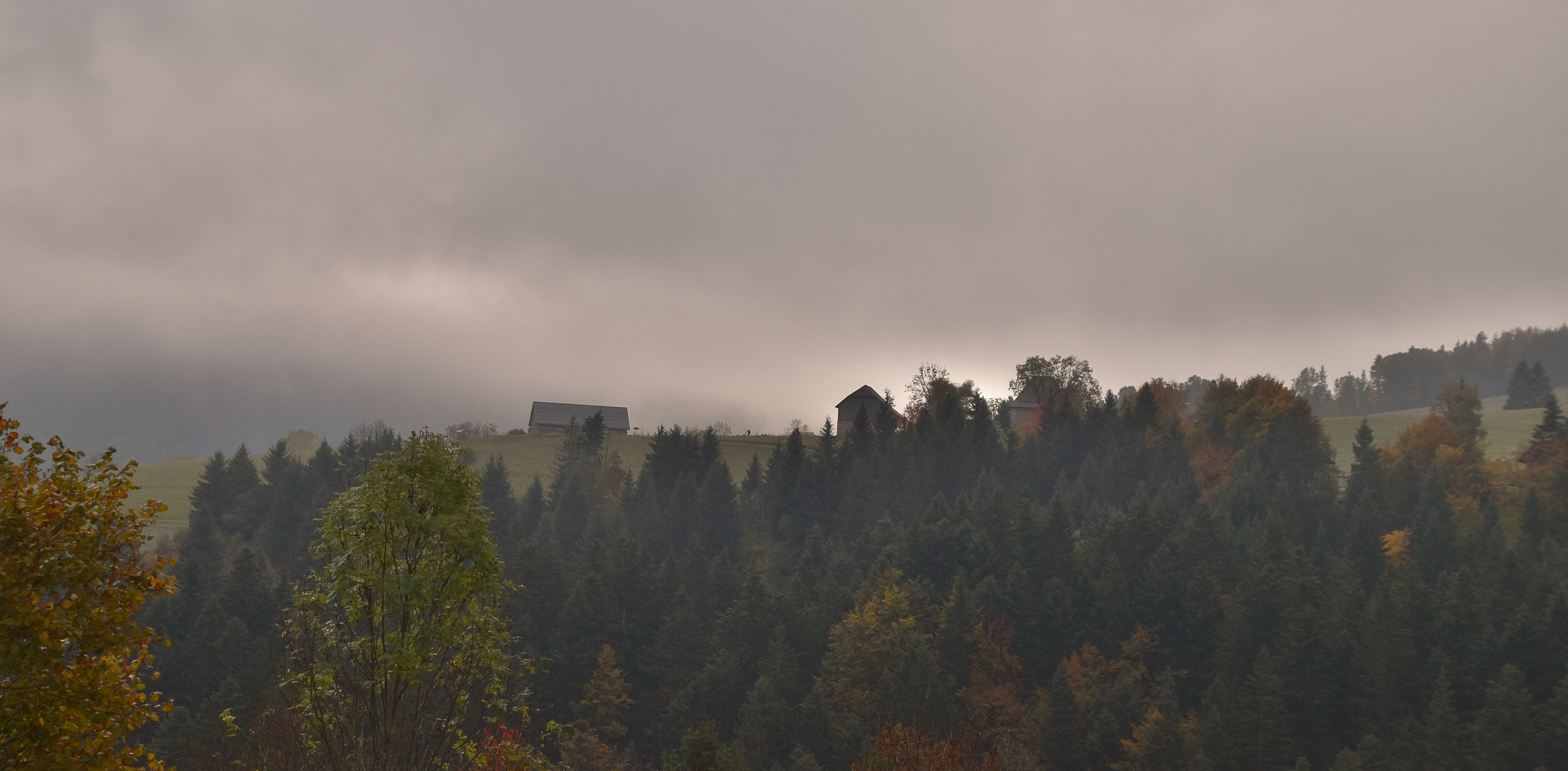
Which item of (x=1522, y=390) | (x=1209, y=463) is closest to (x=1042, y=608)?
(x=1209, y=463)

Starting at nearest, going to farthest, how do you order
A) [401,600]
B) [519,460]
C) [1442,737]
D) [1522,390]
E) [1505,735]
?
[401,600] < [1505,735] < [1442,737] < [519,460] < [1522,390]

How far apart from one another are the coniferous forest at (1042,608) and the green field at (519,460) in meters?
14.8

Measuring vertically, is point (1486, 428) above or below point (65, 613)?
above

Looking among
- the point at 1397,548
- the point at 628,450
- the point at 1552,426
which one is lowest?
the point at 1397,548

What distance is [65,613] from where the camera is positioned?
1221 cm

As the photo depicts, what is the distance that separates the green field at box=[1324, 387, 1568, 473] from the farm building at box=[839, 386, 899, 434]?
75.2m

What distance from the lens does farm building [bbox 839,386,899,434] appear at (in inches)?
7057

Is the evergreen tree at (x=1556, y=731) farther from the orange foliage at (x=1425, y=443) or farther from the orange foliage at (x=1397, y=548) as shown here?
the orange foliage at (x=1425, y=443)

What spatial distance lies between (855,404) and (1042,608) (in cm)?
9237

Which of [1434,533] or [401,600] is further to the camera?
[1434,533]

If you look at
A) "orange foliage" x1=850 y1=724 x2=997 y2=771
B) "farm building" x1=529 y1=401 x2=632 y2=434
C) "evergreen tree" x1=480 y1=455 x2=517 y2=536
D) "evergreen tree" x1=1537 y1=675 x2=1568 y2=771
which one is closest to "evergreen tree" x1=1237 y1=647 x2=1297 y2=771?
"evergreen tree" x1=1537 y1=675 x2=1568 y2=771

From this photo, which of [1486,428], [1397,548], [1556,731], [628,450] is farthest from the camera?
[628,450]

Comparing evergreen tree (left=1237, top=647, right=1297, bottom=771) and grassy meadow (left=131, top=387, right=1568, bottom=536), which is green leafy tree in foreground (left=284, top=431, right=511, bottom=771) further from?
grassy meadow (left=131, top=387, right=1568, bottom=536)

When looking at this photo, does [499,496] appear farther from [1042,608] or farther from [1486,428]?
[1486,428]
